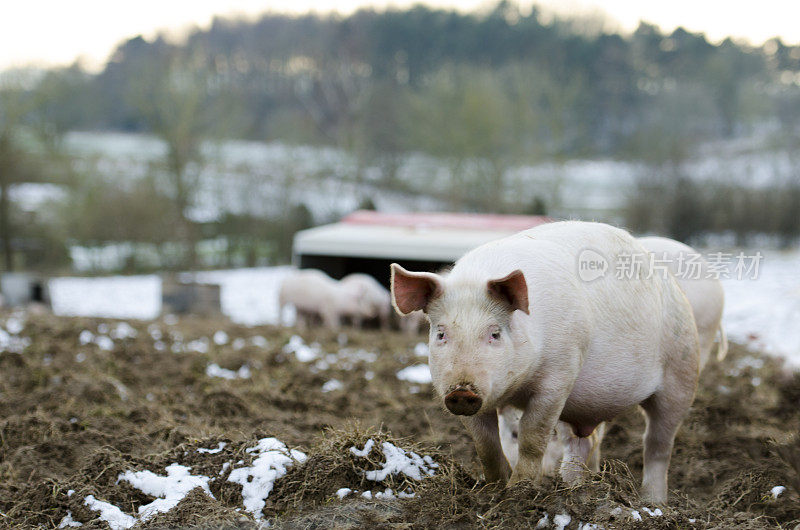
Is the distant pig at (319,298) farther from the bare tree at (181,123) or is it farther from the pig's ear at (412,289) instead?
the bare tree at (181,123)

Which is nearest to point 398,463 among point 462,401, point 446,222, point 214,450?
point 462,401

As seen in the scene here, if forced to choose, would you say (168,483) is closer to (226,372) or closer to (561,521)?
(561,521)

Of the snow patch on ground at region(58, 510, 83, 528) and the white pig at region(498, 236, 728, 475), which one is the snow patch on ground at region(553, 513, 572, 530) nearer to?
the white pig at region(498, 236, 728, 475)

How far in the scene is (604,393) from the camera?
113 inches

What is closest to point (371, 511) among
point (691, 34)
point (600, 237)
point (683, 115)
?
point (600, 237)

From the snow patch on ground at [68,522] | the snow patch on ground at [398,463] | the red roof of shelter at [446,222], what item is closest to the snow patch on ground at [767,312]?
the red roof of shelter at [446,222]

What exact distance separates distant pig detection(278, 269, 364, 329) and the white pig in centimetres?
621

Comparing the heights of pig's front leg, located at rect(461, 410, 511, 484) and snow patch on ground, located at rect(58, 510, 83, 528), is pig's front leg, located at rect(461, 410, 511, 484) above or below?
above

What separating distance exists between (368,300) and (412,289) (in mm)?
7180

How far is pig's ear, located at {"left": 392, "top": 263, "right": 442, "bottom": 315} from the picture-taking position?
2.51m

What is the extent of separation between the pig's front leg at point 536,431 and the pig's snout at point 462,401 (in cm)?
43

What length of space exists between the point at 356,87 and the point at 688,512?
99.2 feet

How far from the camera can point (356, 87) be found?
→ 31.5 m

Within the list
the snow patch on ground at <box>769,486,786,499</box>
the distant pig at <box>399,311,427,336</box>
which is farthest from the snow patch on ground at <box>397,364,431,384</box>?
the distant pig at <box>399,311,427,336</box>
